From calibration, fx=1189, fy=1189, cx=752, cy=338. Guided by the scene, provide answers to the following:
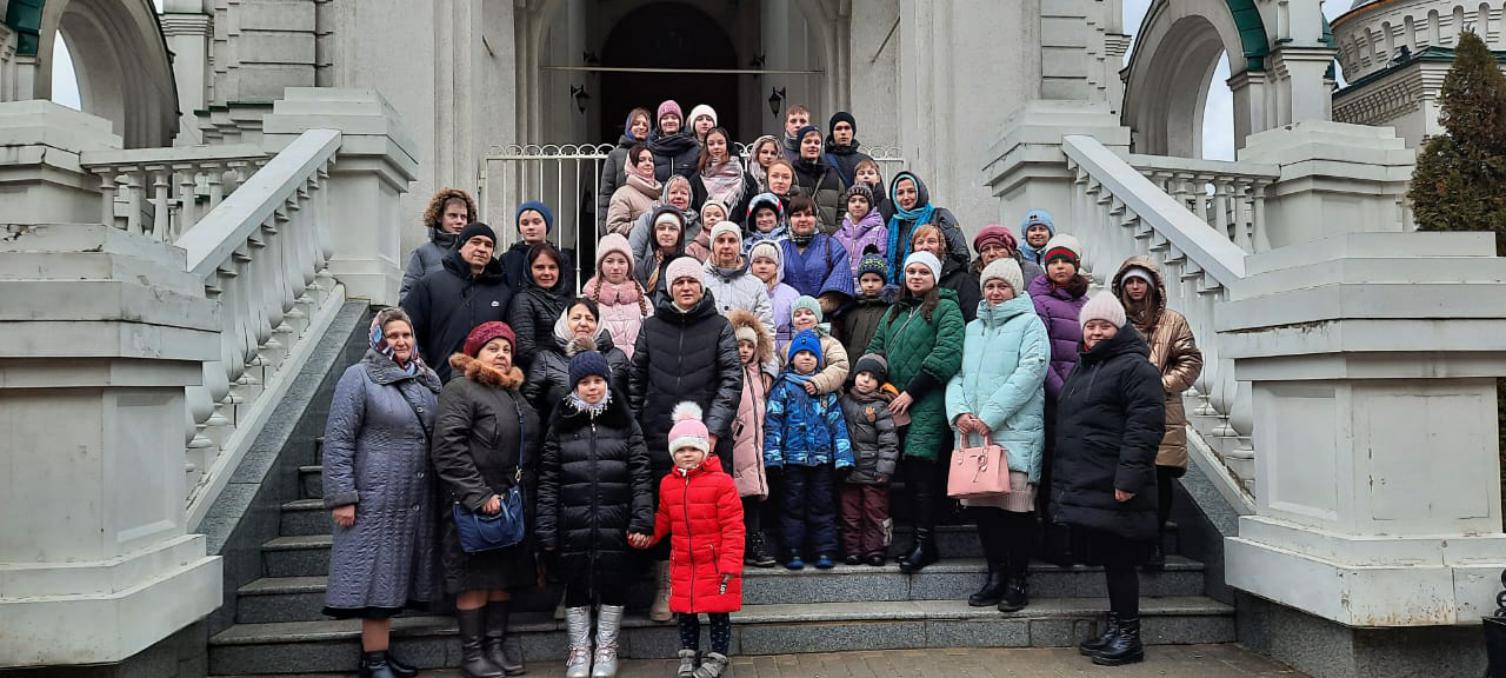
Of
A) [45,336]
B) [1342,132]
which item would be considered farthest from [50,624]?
[1342,132]

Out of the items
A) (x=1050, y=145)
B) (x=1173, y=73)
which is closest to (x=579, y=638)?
(x=1050, y=145)

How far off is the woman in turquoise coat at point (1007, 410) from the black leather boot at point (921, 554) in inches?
10.8

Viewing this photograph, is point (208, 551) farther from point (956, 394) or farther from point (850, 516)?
point (956, 394)

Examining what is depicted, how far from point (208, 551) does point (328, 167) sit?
3.35 metres

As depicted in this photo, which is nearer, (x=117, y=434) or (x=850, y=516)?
(x=117, y=434)

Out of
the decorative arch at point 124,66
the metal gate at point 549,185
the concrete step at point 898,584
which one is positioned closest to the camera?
the concrete step at point 898,584

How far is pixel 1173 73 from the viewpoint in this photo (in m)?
20.5

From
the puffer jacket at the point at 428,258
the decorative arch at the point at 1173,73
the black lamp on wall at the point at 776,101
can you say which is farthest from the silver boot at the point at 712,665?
the decorative arch at the point at 1173,73

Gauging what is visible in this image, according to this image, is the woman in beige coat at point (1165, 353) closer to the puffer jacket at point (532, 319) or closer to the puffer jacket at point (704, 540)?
the puffer jacket at point (704, 540)

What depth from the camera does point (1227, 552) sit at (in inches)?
214

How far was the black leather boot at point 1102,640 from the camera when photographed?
205 inches

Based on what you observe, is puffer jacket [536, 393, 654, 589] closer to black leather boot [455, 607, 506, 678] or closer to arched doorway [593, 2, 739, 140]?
black leather boot [455, 607, 506, 678]

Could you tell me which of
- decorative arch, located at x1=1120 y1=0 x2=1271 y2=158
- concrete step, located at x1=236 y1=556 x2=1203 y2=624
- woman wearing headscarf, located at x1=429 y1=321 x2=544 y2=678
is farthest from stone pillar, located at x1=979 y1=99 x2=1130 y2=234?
decorative arch, located at x1=1120 y1=0 x2=1271 y2=158

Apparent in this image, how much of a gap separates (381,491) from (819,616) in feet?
6.58
